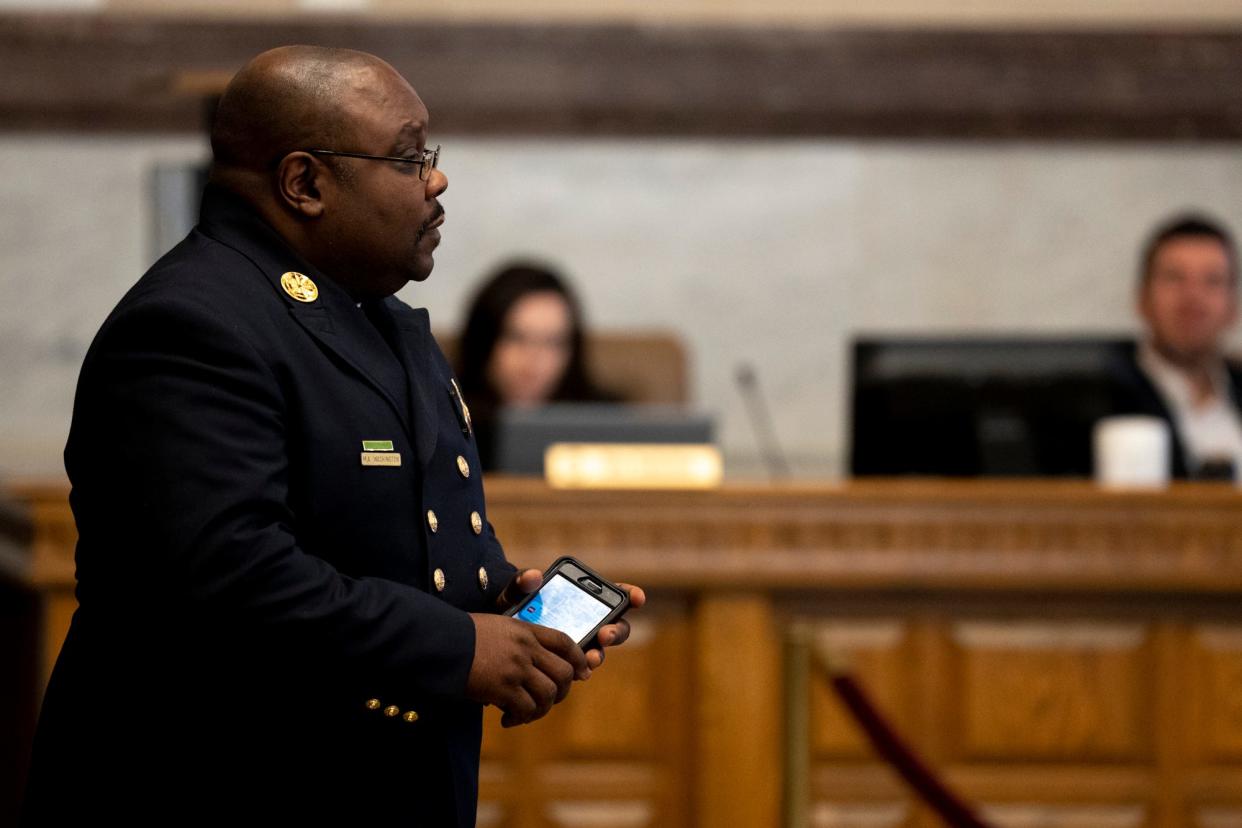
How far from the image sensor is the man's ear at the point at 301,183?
1636mm

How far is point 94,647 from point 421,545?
13.0 inches

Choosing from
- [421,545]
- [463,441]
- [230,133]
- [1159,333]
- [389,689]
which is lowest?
[389,689]

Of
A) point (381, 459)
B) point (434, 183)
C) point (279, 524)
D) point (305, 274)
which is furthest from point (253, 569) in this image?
point (434, 183)

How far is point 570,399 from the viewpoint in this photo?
195 inches

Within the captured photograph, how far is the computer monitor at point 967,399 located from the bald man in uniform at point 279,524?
255 cm

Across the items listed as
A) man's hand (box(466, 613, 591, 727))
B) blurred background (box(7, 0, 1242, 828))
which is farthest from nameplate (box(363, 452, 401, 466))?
blurred background (box(7, 0, 1242, 828))

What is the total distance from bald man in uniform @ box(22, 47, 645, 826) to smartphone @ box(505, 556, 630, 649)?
0.11 metres

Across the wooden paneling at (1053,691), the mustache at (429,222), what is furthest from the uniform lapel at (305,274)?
the wooden paneling at (1053,691)

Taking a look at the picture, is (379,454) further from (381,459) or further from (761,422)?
(761,422)

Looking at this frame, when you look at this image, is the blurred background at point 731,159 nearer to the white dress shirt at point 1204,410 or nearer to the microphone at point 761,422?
the microphone at point 761,422

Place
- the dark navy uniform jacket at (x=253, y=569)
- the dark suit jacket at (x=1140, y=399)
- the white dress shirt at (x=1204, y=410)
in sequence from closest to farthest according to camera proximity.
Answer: the dark navy uniform jacket at (x=253, y=569) → the dark suit jacket at (x=1140, y=399) → the white dress shirt at (x=1204, y=410)

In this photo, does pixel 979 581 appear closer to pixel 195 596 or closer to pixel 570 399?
pixel 570 399

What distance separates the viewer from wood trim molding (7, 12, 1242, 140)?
20.7 feet

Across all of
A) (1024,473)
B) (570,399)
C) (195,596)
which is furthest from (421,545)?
(570,399)
